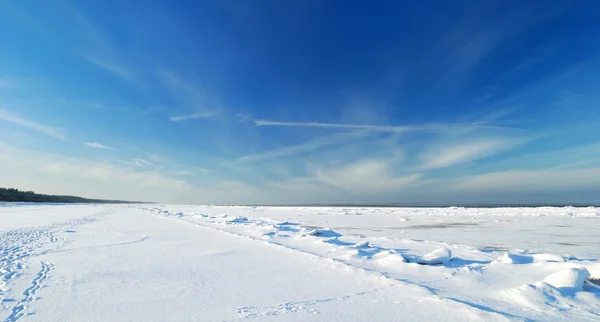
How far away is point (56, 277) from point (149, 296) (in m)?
2.01

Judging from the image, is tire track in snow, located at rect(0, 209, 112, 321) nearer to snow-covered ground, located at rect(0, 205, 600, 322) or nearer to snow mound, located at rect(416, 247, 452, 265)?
snow-covered ground, located at rect(0, 205, 600, 322)

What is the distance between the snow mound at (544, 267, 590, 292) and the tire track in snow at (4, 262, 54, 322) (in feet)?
19.0

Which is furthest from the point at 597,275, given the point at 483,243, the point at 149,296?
the point at 149,296

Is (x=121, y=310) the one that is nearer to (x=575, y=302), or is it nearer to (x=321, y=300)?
(x=321, y=300)

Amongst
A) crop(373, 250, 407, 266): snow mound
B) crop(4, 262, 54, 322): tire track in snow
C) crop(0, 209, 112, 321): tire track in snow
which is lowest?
crop(4, 262, 54, 322): tire track in snow

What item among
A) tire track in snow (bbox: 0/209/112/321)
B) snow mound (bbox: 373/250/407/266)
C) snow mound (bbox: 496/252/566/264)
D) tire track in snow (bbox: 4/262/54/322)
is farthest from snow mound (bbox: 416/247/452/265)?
tire track in snow (bbox: 0/209/112/321)

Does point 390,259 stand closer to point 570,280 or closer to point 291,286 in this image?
point 291,286

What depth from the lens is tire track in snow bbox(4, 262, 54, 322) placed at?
287cm

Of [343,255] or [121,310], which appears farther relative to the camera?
[343,255]

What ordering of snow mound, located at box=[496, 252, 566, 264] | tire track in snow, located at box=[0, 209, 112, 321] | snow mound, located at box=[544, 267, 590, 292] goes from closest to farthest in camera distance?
1. snow mound, located at box=[544, 267, 590, 292]
2. tire track in snow, located at box=[0, 209, 112, 321]
3. snow mound, located at box=[496, 252, 566, 264]

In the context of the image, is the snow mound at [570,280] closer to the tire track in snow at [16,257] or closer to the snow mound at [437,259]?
the snow mound at [437,259]

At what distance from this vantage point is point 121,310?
308 cm

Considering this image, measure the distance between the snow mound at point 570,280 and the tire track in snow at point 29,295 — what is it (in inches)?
229

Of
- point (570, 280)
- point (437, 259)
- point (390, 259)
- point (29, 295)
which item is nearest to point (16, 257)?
point (29, 295)
